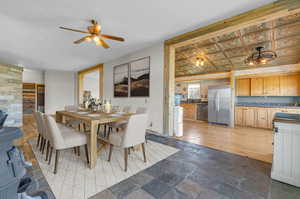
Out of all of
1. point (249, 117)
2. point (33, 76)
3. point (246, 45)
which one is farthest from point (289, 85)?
point (33, 76)

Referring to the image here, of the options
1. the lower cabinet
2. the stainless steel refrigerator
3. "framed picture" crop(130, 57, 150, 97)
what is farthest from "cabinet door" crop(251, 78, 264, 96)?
"framed picture" crop(130, 57, 150, 97)

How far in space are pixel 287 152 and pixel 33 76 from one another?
9876 mm

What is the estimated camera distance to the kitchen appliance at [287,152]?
5.00ft

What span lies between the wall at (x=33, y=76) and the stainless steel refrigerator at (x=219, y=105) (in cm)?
896

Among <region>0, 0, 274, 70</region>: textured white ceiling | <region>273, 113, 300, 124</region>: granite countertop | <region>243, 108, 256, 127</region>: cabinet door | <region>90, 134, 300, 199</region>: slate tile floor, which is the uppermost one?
<region>0, 0, 274, 70</region>: textured white ceiling

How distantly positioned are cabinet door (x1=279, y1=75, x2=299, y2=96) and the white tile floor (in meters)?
4.80

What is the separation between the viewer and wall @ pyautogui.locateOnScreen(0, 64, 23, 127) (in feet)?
13.9

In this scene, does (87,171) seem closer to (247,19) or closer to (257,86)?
(247,19)

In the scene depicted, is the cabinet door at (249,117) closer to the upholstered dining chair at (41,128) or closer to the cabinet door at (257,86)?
the cabinet door at (257,86)

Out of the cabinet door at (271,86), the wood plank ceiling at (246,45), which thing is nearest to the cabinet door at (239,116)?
the cabinet door at (271,86)

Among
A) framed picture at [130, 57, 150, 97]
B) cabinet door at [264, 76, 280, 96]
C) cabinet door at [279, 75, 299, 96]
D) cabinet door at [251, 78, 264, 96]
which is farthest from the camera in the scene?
cabinet door at [251, 78, 264, 96]

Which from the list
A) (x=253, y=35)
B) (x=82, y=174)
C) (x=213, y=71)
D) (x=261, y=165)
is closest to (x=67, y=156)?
(x=82, y=174)

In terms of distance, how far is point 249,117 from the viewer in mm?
4727

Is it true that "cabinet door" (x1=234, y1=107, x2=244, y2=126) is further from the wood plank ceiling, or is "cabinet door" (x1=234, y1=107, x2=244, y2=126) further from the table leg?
the table leg
